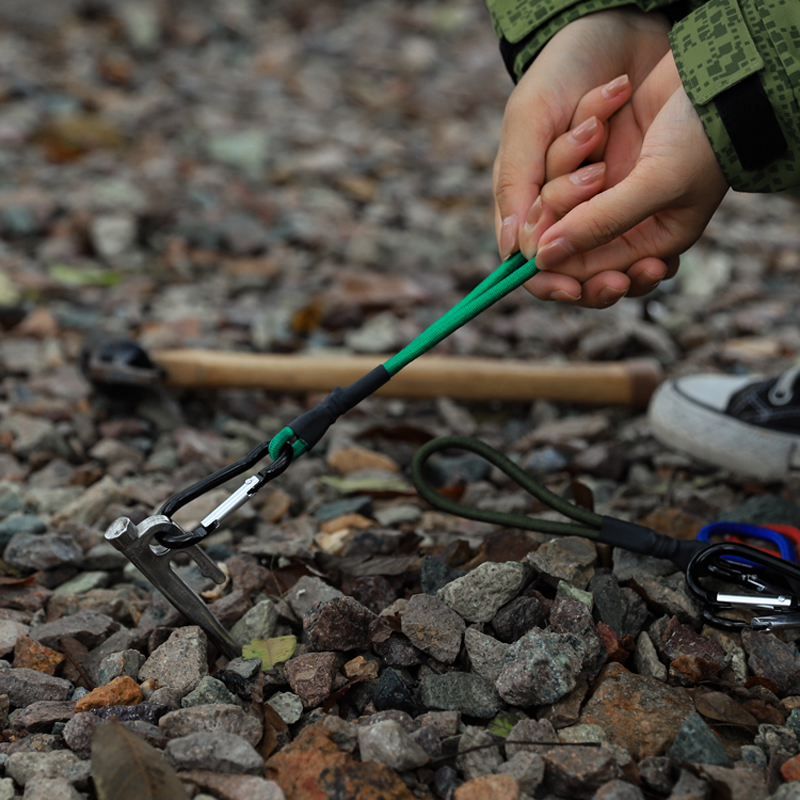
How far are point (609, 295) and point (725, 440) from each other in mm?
998

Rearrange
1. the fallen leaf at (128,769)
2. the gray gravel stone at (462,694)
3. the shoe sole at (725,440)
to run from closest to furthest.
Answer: the fallen leaf at (128,769)
the gray gravel stone at (462,694)
the shoe sole at (725,440)

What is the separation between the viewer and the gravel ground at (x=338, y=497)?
129 centimetres

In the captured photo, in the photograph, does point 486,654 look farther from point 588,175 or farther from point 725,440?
point 725,440

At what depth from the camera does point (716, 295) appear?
3.80m

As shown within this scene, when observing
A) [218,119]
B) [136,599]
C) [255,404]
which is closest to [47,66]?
[218,119]

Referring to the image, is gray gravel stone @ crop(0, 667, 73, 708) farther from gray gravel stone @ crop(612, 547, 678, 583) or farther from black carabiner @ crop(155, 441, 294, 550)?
gray gravel stone @ crop(612, 547, 678, 583)

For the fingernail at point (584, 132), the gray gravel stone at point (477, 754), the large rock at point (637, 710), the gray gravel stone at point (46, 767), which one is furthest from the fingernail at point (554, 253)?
the gray gravel stone at point (46, 767)

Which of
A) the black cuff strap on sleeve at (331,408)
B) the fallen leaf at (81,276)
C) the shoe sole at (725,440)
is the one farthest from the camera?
the fallen leaf at (81,276)

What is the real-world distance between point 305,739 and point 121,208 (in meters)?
3.42

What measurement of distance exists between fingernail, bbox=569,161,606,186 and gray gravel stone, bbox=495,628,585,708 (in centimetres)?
91

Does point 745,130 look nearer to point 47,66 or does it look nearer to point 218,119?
point 218,119

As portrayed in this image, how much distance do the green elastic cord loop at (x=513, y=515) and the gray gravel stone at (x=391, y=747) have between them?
0.59 m

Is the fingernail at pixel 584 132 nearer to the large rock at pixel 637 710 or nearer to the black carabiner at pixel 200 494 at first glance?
the black carabiner at pixel 200 494

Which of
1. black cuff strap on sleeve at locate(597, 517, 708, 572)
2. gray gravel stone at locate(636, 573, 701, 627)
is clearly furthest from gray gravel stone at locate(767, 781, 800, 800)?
black cuff strap on sleeve at locate(597, 517, 708, 572)
